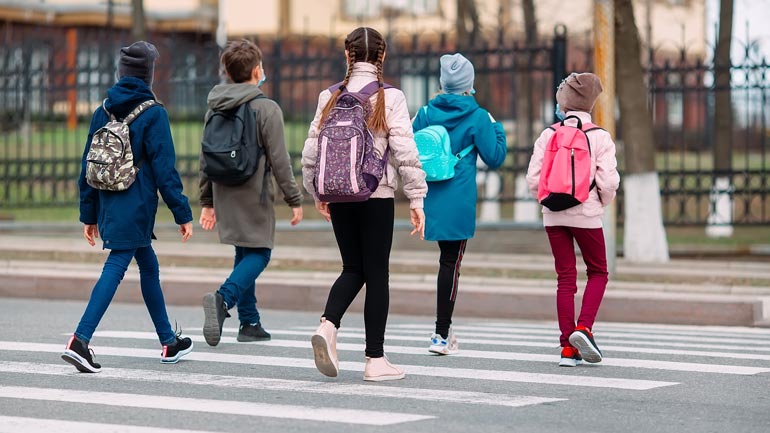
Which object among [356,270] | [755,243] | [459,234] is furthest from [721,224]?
[356,270]

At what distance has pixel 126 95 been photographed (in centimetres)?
811

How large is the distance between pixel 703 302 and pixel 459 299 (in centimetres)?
206

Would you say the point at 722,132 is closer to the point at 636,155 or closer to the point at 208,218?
the point at 636,155

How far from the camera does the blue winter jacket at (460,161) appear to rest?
28.7 ft

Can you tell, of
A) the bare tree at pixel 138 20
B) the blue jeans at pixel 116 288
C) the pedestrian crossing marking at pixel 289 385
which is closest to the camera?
the pedestrian crossing marking at pixel 289 385

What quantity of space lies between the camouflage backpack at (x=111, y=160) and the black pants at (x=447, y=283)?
2000 millimetres

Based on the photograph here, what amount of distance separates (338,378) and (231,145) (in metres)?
1.78

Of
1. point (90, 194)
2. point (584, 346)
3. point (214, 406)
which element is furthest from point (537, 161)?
point (214, 406)

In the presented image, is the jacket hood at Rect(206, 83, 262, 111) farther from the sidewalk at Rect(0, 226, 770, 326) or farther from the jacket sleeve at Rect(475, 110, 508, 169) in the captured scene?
the sidewalk at Rect(0, 226, 770, 326)

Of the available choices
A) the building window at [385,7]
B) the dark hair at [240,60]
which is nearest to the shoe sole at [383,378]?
the dark hair at [240,60]

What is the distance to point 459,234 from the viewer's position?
875cm

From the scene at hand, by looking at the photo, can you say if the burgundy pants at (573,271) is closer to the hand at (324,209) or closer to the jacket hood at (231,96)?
the hand at (324,209)

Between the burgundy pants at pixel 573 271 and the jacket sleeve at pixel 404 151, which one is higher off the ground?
the jacket sleeve at pixel 404 151

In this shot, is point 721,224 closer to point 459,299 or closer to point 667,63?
point 667,63
